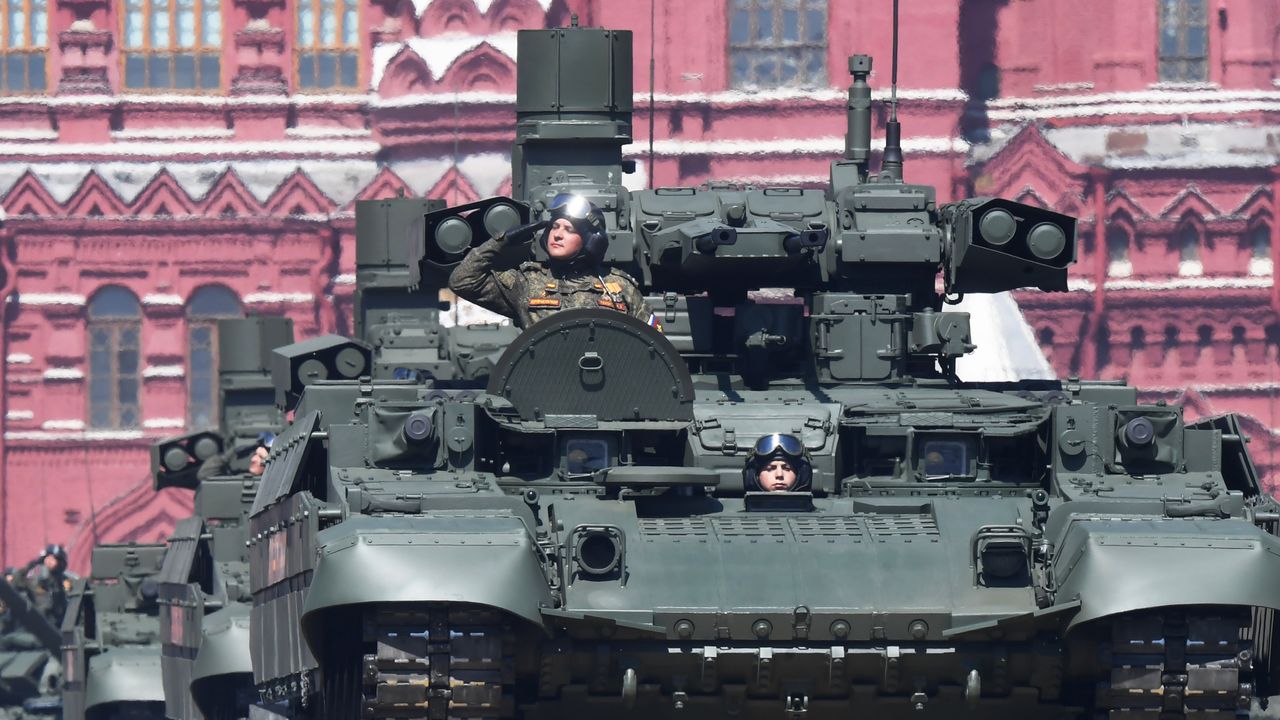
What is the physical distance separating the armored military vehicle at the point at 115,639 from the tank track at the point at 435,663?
12.9 m

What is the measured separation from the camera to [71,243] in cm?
6694

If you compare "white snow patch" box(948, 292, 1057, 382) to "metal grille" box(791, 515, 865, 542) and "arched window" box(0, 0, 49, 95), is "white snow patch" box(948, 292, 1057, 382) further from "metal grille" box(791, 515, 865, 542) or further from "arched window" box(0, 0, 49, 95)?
"metal grille" box(791, 515, 865, 542)

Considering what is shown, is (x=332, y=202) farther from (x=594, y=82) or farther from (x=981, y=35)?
(x=594, y=82)

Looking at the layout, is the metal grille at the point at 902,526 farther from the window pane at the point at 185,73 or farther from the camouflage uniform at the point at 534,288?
the window pane at the point at 185,73

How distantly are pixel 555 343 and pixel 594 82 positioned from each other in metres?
5.90

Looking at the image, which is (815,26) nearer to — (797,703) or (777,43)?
(777,43)

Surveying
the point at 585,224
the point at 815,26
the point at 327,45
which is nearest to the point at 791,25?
the point at 815,26

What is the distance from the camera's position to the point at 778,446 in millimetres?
21047

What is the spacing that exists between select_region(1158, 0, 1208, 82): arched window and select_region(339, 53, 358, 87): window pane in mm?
16199

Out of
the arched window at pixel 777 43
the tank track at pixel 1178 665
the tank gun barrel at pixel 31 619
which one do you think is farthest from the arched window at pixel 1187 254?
the tank track at pixel 1178 665

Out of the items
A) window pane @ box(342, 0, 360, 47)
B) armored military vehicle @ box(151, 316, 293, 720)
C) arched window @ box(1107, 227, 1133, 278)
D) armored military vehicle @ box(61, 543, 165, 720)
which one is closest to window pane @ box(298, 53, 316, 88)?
window pane @ box(342, 0, 360, 47)

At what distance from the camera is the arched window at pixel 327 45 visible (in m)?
67.6

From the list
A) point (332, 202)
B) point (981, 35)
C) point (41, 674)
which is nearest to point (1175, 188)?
point (981, 35)

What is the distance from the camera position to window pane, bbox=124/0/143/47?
220 ft
